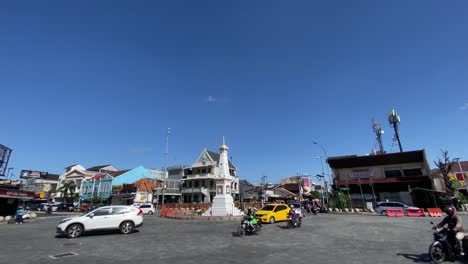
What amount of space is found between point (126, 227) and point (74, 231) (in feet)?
8.90

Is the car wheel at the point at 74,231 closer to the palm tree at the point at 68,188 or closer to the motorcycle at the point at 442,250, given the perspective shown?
the motorcycle at the point at 442,250

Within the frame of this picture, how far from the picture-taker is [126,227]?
50.4 ft

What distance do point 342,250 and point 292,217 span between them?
8137mm

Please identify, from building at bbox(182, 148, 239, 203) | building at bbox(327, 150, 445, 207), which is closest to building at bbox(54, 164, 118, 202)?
building at bbox(182, 148, 239, 203)

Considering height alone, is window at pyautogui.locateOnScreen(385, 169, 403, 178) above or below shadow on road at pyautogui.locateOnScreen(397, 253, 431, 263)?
above

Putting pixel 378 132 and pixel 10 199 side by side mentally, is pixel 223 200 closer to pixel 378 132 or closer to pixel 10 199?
pixel 10 199

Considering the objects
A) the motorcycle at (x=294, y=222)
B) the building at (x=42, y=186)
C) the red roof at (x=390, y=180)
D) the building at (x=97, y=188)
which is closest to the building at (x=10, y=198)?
the building at (x=97, y=188)

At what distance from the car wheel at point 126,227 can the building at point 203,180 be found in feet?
125

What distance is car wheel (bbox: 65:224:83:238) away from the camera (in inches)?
548

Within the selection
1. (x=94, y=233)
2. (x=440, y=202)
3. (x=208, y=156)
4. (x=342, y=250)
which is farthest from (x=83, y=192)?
(x=440, y=202)

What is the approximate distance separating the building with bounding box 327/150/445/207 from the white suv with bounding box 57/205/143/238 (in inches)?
1396

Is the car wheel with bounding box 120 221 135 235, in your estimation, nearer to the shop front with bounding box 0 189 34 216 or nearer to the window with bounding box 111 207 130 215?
the window with bounding box 111 207 130 215

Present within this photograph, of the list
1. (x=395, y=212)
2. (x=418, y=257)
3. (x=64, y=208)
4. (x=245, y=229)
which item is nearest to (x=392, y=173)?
(x=395, y=212)

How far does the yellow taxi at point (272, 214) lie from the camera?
833 inches
